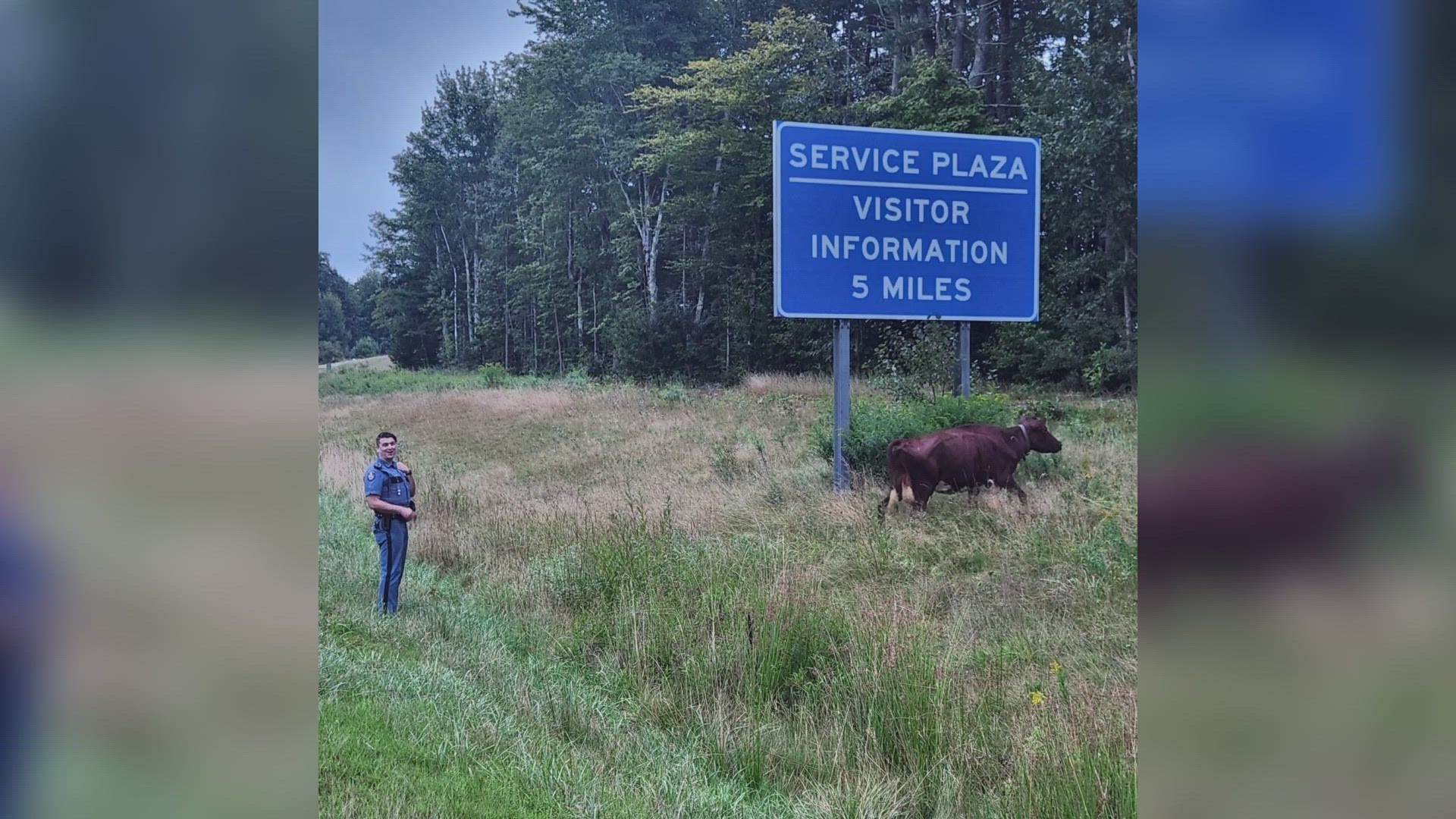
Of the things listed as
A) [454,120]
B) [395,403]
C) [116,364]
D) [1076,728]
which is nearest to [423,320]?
[454,120]

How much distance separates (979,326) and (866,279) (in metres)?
12.8

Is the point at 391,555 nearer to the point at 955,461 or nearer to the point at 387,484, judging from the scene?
the point at 387,484

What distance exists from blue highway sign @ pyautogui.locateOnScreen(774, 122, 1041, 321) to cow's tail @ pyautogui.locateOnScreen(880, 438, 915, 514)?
165cm

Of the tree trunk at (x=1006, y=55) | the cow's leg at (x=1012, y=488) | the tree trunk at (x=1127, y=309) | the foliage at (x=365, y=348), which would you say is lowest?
the cow's leg at (x=1012, y=488)

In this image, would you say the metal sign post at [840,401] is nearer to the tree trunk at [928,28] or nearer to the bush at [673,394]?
the bush at [673,394]

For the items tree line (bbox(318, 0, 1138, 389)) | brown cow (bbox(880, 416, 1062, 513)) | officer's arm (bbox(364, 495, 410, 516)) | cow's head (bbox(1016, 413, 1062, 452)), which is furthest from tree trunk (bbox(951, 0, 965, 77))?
officer's arm (bbox(364, 495, 410, 516))

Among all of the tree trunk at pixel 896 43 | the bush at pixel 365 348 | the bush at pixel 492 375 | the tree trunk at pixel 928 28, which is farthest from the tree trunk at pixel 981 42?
the bush at pixel 365 348

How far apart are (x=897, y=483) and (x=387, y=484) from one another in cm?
414

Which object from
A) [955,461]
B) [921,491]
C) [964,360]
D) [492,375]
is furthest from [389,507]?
[492,375]

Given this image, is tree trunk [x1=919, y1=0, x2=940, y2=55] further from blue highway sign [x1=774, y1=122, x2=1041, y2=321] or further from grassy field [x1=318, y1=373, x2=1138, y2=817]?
grassy field [x1=318, y1=373, x2=1138, y2=817]

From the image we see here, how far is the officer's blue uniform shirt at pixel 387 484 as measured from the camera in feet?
17.8

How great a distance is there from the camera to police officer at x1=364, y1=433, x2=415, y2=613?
17.7ft

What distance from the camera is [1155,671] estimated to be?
0.62 metres

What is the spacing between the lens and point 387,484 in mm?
5449
